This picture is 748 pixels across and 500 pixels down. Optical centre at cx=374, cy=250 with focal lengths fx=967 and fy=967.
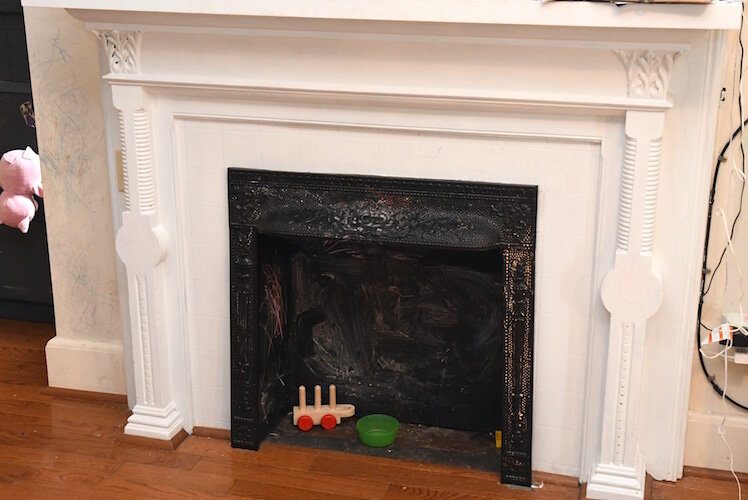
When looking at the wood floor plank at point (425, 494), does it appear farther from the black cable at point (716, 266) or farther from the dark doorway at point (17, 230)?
the dark doorway at point (17, 230)

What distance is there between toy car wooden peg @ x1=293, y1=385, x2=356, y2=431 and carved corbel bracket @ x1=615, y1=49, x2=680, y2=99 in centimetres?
131

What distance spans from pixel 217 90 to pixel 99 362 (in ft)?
3.71

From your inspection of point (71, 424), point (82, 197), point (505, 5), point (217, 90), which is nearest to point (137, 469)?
point (71, 424)

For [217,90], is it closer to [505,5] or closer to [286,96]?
[286,96]

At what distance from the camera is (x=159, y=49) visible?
2.67 meters

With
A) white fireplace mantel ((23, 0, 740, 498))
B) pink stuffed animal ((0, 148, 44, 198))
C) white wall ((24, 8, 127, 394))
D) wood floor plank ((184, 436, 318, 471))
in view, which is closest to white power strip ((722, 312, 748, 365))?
white fireplace mantel ((23, 0, 740, 498))

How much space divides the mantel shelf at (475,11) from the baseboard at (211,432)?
1287 millimetres

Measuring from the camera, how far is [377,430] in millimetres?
2939

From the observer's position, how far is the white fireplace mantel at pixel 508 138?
236 centimetres

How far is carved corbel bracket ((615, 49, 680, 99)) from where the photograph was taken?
230 cm

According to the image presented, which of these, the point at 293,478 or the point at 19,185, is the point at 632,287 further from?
the point at 19,185

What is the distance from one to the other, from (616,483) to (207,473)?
1.17 meters

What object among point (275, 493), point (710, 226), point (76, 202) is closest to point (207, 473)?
point (275, 493)

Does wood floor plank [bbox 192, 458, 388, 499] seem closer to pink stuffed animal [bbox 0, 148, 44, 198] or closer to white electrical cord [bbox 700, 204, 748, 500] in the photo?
white electrical cord [bbox 700, 204, 748, 500]
